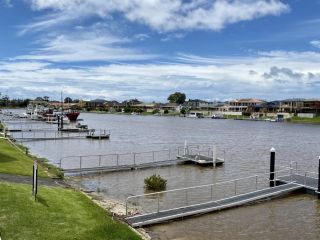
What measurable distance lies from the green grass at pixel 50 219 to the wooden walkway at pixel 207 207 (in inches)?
86.9

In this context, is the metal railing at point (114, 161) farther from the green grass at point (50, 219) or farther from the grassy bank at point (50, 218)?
the green grass at point (50, 219)

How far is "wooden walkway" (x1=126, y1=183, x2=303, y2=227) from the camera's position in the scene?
22.2 metres

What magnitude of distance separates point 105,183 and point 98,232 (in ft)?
61.7

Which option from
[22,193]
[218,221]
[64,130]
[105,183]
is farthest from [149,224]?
[64,130]

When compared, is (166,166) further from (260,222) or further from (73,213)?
(73,213)

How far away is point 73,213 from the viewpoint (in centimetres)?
1898

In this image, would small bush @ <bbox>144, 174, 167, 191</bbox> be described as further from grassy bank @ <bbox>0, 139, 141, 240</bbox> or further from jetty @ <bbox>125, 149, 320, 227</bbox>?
grassy bank @ <bbox>0, 139, 141, 240</bbox>

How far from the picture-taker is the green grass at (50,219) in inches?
616

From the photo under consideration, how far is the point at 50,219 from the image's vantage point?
1727 centimetres

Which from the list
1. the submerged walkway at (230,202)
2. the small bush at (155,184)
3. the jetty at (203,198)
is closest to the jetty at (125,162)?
the small bush at (155,184)

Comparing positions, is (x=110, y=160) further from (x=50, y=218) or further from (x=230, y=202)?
(x=50, y=218)

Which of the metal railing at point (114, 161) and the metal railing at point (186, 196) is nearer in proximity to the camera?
the metal railing at point (186, 196)

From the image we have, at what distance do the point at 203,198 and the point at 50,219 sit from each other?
48.3ft

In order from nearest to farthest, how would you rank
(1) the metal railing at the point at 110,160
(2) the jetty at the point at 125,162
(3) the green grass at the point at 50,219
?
(3) the green grass at the point at 50,219 → (2) the jetty at the point at 125,162 → (1) the metal railing at the point at 110,160
